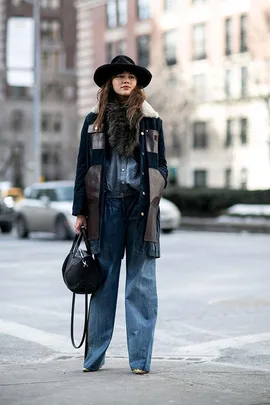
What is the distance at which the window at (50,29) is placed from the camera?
91.2 metres

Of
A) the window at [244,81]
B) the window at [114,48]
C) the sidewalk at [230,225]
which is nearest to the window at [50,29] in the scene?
the window at [114,48]

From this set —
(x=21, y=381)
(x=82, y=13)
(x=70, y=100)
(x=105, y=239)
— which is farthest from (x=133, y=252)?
(x=70, y=100)

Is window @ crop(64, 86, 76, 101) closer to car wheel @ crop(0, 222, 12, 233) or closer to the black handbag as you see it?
car wheel @ crop(0, 222, 12, 233)

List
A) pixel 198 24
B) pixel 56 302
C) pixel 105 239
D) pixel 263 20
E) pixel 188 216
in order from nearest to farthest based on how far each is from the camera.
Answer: pixel 105 239 < pixel 56 302 < pixel 188 216 < pixel 263 20 < pixel 198 24

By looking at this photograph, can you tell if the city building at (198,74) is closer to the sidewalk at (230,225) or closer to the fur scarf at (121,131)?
the sidewalk at (230,225)

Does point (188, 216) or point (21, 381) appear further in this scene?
point (188, 216)

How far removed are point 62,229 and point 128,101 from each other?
18.3 metres

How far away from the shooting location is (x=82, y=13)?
6544 cm

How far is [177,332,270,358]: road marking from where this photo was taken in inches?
293

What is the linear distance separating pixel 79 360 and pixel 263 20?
46122mm

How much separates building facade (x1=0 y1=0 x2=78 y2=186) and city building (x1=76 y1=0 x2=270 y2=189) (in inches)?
798

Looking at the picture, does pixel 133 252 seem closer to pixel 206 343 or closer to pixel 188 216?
pixel 206 343

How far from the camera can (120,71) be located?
6.23 meters

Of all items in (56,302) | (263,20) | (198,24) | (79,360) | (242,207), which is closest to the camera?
(79,360)
